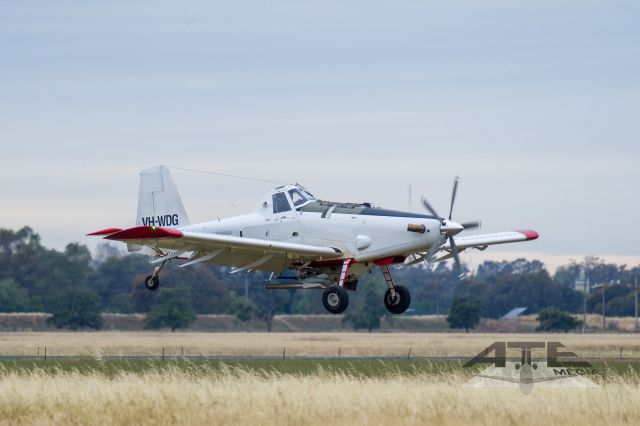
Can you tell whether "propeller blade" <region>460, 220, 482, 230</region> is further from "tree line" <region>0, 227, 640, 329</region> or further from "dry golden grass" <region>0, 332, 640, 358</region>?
"tree line" <region>0, 227, 640, 329</region>

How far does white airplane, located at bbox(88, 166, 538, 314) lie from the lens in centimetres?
4044

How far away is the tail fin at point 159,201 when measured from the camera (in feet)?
153

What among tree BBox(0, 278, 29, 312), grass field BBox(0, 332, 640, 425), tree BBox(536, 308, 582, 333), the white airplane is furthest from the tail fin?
tree BBox(536, 308, 582, 333)

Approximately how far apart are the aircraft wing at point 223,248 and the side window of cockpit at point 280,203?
1.18m

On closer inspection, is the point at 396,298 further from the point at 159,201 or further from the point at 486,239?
the point at 159,201

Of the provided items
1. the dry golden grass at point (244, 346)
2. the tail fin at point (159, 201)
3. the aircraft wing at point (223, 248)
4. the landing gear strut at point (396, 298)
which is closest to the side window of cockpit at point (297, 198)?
the aircraft wing at point (223, 248)

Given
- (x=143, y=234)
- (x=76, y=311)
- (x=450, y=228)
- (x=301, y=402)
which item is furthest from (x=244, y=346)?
(x=301, y=402)

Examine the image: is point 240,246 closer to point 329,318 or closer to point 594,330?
point 329,318

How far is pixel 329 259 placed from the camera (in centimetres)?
4156

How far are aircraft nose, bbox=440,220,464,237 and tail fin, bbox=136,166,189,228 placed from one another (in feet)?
Answer: 34.3

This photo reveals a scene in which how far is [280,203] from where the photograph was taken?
4197 cm

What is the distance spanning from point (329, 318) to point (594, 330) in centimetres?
2989

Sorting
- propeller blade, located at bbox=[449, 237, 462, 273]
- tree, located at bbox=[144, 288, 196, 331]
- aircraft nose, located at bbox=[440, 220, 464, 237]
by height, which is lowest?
tree, located at bbox=[144, 288, 196, 331]

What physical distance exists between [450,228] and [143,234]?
943 centimetres
